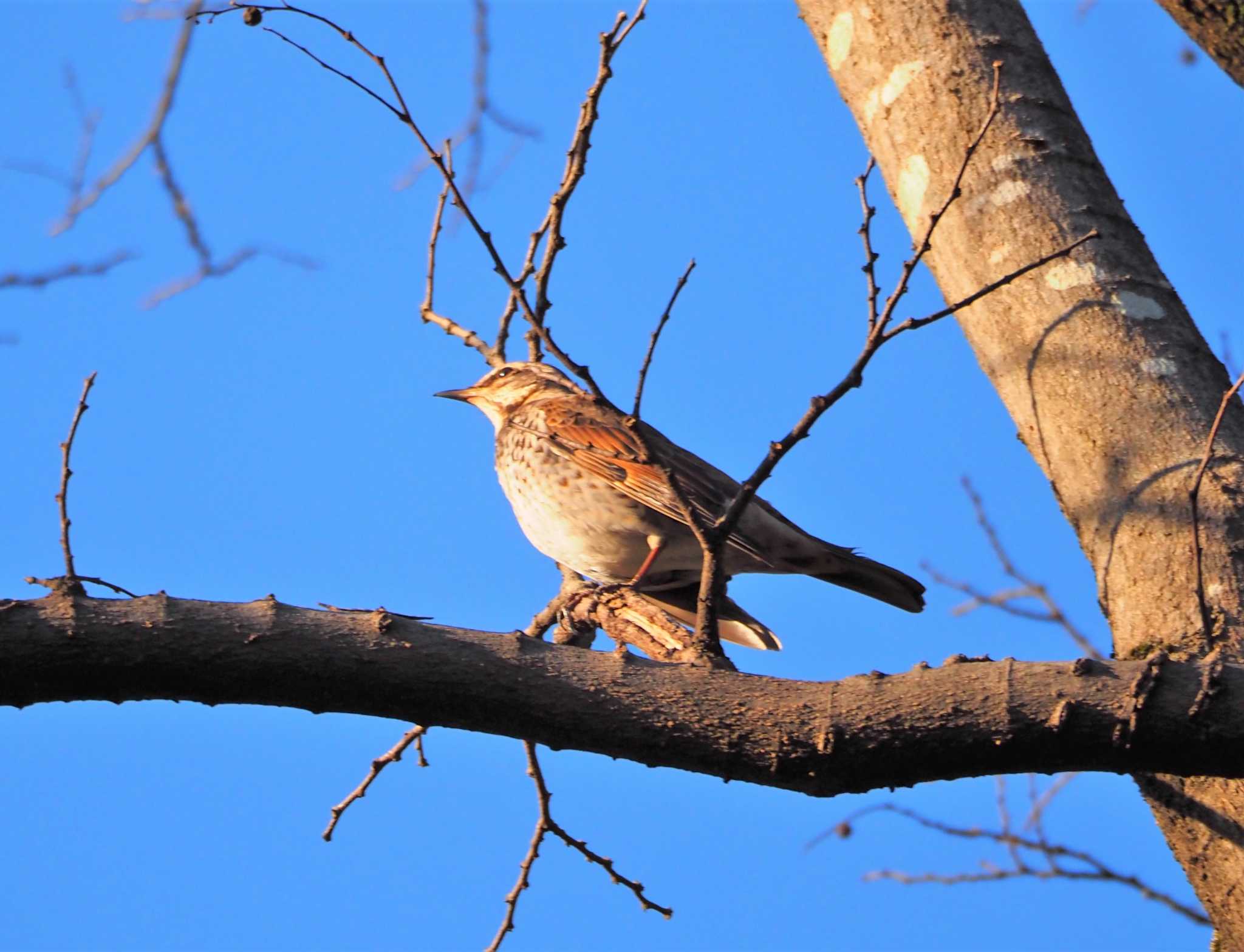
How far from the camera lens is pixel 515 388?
7.25 meters

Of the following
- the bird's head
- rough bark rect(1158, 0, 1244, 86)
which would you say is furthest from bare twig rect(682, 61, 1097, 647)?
the bird's head

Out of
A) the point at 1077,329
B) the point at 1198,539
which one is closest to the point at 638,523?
the point at 1077,329

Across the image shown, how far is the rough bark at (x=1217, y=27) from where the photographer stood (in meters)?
3.97

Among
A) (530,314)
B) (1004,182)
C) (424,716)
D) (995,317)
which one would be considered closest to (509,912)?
(424,716)

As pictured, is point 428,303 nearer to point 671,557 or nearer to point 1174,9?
point 671,557

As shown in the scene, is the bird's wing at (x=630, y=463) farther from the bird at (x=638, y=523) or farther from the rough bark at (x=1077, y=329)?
the rough bark at (x=1077, y=329)

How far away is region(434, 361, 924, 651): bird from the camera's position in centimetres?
561

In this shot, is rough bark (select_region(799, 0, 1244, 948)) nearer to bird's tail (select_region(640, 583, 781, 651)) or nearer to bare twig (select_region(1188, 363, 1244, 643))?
bare twig (select_region(1188, 363, 1244, 643))

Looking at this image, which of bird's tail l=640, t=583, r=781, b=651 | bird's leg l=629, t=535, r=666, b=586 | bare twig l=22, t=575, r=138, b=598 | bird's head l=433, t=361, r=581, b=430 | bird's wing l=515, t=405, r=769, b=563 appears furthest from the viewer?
bird's head l=433, t=361, r=581, b=430

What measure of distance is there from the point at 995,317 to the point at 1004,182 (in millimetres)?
477

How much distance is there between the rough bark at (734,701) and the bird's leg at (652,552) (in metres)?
2.87

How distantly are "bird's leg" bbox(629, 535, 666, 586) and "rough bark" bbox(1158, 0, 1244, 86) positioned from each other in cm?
301

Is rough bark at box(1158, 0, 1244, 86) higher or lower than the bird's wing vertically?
lower

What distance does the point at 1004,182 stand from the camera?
4.46m
